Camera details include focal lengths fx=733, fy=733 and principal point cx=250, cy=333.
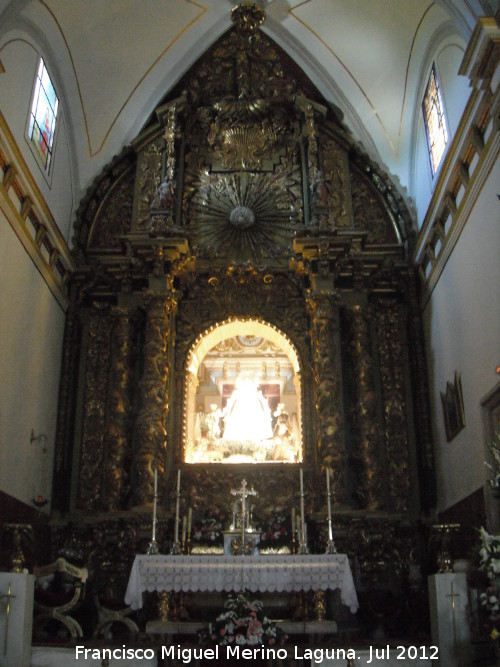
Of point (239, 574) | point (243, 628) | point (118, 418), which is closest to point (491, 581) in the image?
point (243, 628)

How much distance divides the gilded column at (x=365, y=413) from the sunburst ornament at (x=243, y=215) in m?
1.95

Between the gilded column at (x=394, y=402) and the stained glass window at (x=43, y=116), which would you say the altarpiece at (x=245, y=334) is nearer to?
the gilded column at (x=394, y=402)

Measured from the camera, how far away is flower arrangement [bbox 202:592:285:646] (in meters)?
6.70

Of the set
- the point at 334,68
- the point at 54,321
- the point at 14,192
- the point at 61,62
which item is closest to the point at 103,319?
the point at 54,321

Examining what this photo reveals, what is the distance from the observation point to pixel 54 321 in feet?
38.3

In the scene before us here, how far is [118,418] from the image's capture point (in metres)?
11.4

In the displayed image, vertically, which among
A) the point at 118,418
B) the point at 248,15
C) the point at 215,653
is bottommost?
the point at 215,653

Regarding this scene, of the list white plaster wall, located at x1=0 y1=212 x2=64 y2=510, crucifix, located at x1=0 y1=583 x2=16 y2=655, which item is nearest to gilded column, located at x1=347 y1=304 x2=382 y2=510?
white plaster wall, located at x1=0 y1=212 x2=64 y2=510

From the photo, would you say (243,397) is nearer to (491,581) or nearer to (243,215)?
(243,215)

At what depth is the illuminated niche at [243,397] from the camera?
11781 mm

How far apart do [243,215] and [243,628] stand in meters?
7.46

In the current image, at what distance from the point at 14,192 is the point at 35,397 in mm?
2932

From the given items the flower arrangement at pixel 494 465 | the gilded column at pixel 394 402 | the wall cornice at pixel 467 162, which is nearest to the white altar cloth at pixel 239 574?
the flower arrangement at pixel 494 465

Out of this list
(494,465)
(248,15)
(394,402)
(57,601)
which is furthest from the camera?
(248,15)
